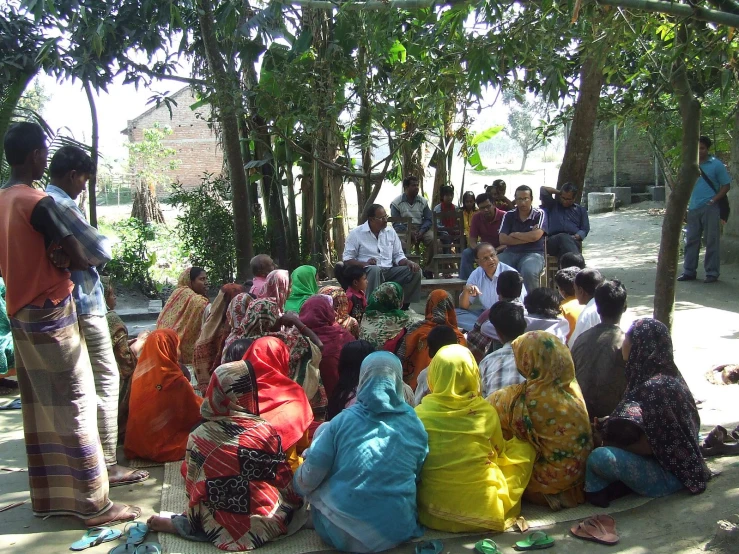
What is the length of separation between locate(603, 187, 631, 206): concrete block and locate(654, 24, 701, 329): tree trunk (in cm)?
1496

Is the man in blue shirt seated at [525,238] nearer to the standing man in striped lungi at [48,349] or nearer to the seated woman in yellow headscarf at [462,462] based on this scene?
the seated woman in yellow headscarf at [462,462]

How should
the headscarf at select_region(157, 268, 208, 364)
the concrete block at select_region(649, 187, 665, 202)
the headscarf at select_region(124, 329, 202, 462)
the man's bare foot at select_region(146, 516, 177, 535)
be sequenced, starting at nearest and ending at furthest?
the man's bare foot at select_region(146, 516, 177, 535) < the headscarf at select_region(124, 329, 202, 462) < the headscarf at select_region(157, 268, 208, 364) < the concrete block at select_region(649, 187, 665, 202)

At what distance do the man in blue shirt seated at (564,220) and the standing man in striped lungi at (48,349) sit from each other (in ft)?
20.2

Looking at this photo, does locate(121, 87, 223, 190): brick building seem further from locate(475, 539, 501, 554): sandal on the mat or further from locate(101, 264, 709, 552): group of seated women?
locate(475, 539, 501, 554): sandal on the mat

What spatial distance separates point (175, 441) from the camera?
4.75 metres

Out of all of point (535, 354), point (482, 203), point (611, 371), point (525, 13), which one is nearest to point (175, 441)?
point (535, 354)

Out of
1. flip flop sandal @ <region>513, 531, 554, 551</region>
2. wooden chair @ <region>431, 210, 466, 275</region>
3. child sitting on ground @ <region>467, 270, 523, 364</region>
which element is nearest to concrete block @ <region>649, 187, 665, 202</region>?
wooden chair @ <region>431, 210, 466, 275</region>

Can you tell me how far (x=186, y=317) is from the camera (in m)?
6.14

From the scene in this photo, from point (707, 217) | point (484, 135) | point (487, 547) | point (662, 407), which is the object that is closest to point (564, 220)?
point (707, 217)

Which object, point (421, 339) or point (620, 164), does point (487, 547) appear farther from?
point (620, 164)

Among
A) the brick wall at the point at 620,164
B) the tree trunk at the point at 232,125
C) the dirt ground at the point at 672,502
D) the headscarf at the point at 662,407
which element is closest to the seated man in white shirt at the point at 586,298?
the dirt ground at the point at 672,502

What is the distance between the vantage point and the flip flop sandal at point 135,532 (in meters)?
3.58

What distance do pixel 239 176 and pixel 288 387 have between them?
5644 millimetres

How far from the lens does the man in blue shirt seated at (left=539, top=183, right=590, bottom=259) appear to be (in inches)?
341
